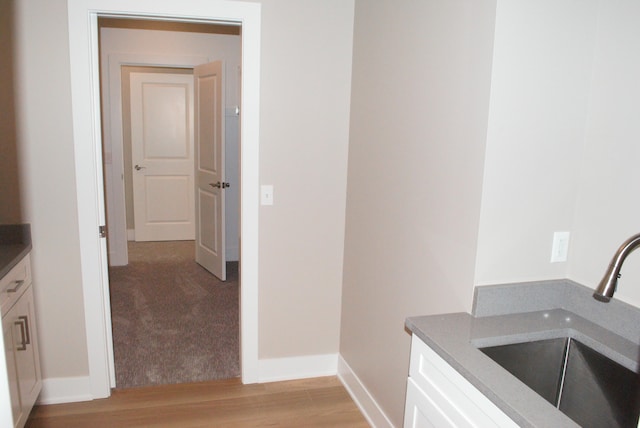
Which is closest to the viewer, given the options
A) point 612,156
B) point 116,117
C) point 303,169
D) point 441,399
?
point 441,399

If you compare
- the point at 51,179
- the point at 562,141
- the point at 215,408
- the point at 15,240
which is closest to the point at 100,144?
the point at 51,179

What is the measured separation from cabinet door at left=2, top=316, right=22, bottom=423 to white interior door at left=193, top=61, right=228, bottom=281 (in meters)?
2.48

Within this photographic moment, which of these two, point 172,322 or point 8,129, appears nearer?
point 8,129

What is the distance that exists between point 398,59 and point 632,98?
987 mm

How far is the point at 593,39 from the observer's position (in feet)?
5.46

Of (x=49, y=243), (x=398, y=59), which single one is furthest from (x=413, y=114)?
(x=49, y=243)

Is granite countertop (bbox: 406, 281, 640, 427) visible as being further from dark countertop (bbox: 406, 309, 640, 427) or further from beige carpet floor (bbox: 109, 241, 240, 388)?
beige carpet floor (bbox: 109, 241, 240, 388)

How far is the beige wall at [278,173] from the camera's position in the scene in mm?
2430

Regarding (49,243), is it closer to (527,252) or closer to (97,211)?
(97,211)

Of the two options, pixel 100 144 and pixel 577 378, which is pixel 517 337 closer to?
pixel 577 378

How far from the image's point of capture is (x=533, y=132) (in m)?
1.65

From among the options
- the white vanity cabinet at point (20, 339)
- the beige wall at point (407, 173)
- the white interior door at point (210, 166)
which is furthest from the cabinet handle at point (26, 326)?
the white interior door at point (210, 166)

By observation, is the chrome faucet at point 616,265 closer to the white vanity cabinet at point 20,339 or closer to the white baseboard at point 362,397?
the white baseboard at point 362,397

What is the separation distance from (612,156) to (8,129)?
8.78 feet
